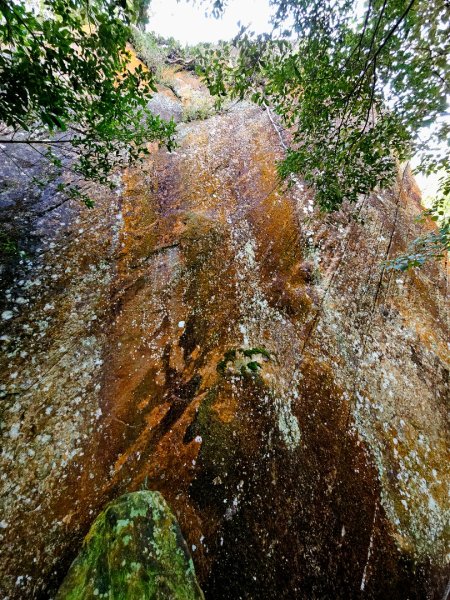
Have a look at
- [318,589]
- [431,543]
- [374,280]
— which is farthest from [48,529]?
[374,280]

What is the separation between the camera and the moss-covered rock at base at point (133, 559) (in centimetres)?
235

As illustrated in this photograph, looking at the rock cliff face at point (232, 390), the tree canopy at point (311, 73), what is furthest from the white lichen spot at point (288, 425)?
the tree canopy at point (311, 73)

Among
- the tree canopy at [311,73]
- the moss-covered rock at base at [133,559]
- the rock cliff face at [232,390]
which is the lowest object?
the moss-covered rock at base at [133,559]

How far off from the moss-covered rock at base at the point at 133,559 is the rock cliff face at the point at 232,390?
49 cm

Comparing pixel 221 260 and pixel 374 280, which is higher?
pixel 374 280

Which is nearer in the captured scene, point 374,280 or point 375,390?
point 375,390

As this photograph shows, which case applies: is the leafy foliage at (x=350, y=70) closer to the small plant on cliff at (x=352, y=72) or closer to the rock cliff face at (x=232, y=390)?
the small plant on cliff at (x=352, y=72)

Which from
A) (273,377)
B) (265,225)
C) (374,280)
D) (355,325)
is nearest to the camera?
(273,377)

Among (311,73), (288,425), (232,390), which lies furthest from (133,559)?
(311,73)

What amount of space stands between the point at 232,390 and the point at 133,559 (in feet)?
6.96

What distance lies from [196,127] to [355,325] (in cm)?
895

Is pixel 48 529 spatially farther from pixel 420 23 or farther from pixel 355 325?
pixel 420 23

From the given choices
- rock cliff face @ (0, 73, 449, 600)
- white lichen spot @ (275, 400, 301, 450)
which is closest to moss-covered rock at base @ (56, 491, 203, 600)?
rock cliff face @ (0, 73, 449, 600)

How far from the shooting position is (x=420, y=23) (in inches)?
133
